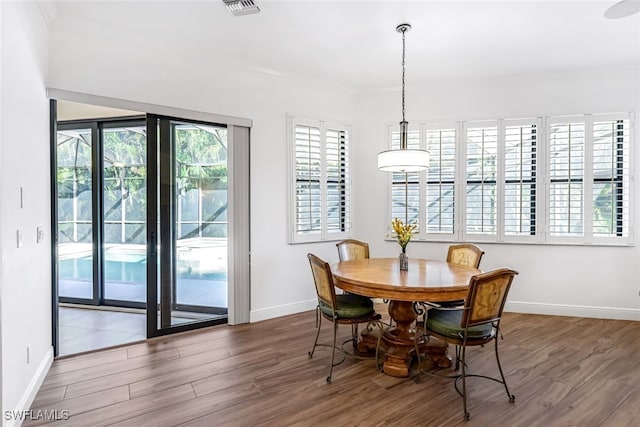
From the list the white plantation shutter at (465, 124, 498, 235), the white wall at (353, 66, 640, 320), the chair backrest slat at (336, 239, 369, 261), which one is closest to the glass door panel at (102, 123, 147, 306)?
Answer: the chair backrest slat at (336, 239, 369, 261)

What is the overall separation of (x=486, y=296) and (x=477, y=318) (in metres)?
0.17

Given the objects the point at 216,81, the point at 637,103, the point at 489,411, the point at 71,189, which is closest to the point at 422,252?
the point at 489,411

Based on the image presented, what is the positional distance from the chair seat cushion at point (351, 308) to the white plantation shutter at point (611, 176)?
128 inches

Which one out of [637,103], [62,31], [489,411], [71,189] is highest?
[62,31]

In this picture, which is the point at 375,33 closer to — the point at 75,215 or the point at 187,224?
the point at 187,224

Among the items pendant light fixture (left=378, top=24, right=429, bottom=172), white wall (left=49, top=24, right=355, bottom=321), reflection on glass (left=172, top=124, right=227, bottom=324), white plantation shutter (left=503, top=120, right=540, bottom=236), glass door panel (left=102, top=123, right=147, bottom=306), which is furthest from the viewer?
glass door panel (left=102, top=123, right=147, bottom=306)

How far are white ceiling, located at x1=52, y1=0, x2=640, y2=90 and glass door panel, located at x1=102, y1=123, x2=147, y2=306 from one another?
5.34 ft

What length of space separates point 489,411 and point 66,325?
4453mm

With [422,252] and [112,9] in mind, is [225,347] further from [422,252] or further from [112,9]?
[112,9]

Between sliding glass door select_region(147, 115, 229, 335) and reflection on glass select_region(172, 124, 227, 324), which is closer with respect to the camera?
sliding glass door select_region(147, 115, 229, 335)

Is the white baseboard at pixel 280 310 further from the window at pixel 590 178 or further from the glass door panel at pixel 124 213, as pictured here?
the window at pixel 590 178

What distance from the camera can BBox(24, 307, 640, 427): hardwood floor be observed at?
7.95ft

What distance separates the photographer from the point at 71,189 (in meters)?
5.11

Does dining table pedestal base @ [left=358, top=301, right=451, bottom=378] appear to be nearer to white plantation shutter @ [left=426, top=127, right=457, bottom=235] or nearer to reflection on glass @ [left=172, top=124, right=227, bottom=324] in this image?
white plantation shutter @ [left=426, top=127, right=457, bottom=235]
